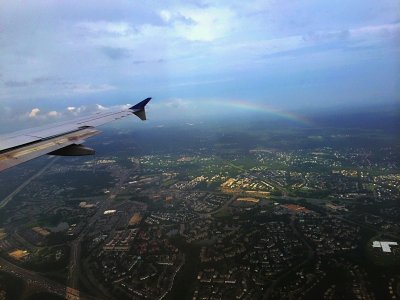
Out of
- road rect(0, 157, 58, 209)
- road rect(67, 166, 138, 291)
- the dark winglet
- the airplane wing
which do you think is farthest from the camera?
road rect(0, 157, 58, 209)

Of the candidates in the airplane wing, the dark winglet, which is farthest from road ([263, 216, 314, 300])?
the airplane wing

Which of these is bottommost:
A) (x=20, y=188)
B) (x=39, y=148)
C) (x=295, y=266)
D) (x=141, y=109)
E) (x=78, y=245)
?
(x=295, y=266)

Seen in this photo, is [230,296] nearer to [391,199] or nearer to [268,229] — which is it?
[268,229]

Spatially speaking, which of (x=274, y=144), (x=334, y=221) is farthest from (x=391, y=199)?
(x=274, y=144)

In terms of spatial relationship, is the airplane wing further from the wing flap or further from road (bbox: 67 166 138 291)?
road (bbox: 67 166 138 291)

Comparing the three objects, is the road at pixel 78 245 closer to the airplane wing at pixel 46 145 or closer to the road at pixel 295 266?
the road at pixel 295 266

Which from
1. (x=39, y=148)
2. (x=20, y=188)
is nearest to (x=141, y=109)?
(x=39, y=148)

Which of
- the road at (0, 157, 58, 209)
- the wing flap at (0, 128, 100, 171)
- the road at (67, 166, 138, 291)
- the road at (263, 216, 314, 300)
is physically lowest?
the road at (263, 216, 314, 300)

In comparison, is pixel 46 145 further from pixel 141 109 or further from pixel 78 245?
pixel 78 245

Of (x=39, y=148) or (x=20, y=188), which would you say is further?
(x=20, y=188)

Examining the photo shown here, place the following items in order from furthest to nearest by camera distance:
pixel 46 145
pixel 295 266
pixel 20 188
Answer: pixel 20 188, pixel 295 266, pixel 46 145

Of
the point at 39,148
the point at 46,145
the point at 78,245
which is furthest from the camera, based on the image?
the point at 78,245
